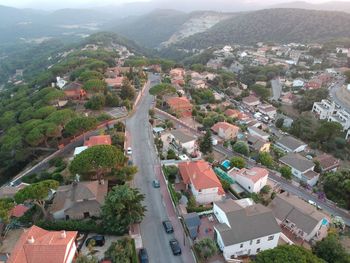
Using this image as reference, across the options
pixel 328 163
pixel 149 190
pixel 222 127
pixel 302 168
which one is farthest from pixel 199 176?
pixel 328 163

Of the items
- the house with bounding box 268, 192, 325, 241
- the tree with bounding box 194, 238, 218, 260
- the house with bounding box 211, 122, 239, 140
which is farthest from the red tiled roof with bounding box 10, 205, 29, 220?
the house with bounding box 211, 122, 239, 140

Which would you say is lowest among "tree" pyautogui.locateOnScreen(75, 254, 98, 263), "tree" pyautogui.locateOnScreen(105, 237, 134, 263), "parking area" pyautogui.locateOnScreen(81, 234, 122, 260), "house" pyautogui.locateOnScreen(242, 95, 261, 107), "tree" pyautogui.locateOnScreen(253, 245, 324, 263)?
"house" pyautogui.locateOnScreen(242, 95, 261, 107)

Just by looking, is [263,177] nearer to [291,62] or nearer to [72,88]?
[72,88]

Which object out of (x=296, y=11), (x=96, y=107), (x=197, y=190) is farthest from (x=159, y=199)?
(x=296, y=11)

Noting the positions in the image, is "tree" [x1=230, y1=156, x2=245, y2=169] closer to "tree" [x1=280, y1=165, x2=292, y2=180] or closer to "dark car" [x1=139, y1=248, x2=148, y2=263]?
"tree" [x1=280, y1=165, x2=292, y2=180]

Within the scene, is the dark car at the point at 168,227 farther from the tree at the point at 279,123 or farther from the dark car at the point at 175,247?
the tree at the point at 279,123

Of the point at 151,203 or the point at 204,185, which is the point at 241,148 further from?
the point at 151,203
